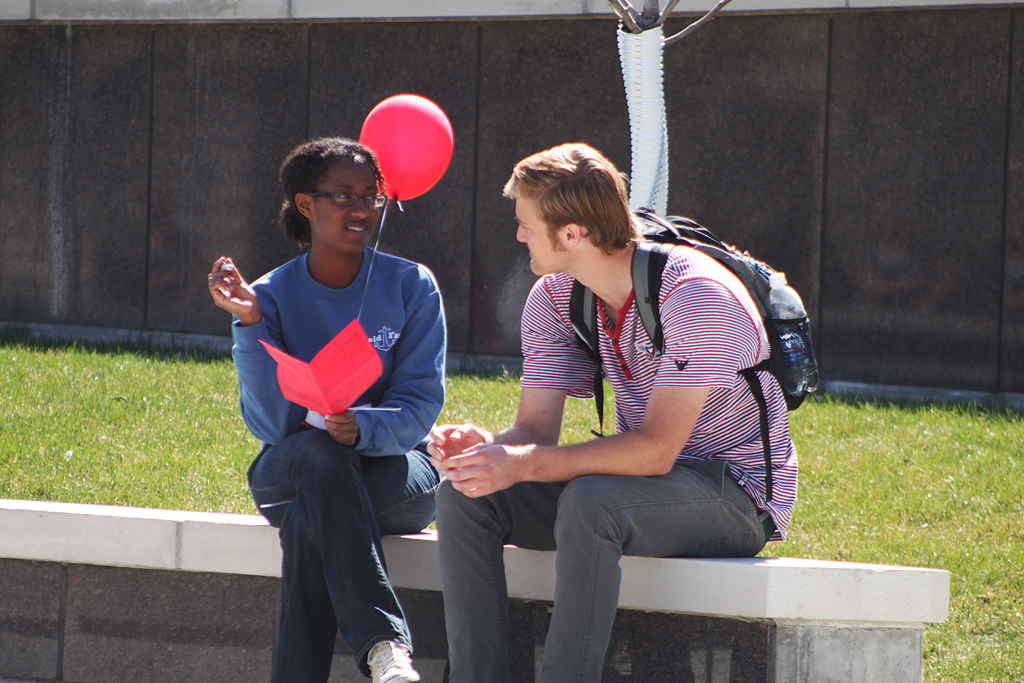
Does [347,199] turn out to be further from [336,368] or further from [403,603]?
[403,603]

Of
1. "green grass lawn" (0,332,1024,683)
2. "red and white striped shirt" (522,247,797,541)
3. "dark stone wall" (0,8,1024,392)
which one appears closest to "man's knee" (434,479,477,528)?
"red and white striped shirt" (522,247,797,541)

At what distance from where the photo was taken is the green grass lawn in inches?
148

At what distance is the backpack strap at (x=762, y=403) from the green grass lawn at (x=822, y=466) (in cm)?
119

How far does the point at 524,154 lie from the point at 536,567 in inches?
239

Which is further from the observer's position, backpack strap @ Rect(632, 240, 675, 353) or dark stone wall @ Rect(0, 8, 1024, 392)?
dark stone wall @ Rect(0, 8, 1024, 392)

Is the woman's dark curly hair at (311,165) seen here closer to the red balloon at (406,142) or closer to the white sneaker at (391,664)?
the red balloon at (406,142)

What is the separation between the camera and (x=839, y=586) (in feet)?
8.77

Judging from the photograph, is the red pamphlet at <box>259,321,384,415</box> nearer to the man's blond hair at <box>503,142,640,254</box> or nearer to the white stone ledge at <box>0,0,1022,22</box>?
the man's blond hair at <box>503,142,640,254</box>

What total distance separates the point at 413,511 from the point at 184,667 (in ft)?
2.92

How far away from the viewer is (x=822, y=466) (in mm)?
5020

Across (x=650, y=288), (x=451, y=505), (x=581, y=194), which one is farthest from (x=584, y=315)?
(x=451, y=505)

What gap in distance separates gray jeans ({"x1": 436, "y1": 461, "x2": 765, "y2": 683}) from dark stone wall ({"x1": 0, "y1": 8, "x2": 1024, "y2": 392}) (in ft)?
19.1

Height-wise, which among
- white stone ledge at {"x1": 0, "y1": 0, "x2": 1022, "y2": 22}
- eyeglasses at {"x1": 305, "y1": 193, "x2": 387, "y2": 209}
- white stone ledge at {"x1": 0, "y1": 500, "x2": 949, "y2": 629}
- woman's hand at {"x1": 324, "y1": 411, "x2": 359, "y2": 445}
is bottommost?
white stone ledge at {"x1": 0, "y1": 500, "x2": 949, "y2": 629}

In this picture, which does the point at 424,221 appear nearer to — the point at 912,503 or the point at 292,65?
the point at 292,65
